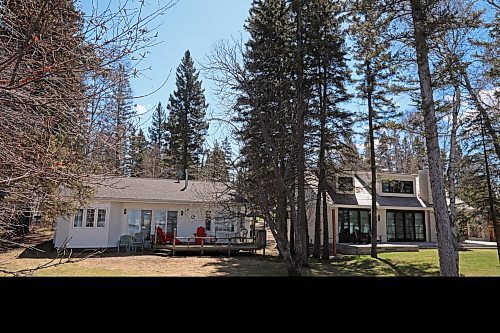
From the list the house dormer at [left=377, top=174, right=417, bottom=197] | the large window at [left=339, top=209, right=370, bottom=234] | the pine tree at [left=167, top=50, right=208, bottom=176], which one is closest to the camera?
the large window at [left=339, top=209, right=370, bottom=234]

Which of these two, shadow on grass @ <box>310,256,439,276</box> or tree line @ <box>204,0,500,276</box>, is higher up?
tree line @ <box>204,0,500,276</box>

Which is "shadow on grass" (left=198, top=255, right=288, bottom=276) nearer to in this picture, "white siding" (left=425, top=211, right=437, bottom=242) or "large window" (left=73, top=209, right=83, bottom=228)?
"large window" (left=73, top=209, right=83, bottom=228)

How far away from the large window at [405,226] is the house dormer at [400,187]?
1373 mm

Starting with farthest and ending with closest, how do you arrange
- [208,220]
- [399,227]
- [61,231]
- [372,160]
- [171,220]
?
[399,227] < [208,220] < [171,220] < [372,160] < [61,231]

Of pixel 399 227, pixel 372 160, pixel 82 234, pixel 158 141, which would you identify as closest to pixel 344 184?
pixel 372 160

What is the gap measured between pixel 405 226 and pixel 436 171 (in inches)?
572

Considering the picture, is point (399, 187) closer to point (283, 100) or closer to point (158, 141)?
point (283, 100)

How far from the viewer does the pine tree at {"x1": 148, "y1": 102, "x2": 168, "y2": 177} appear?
29922 millimetres

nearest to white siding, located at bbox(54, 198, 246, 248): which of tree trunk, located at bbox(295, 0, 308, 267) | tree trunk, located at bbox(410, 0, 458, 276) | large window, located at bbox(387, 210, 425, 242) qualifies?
tree trunk, located at bbox(295, 0, 308, 267)

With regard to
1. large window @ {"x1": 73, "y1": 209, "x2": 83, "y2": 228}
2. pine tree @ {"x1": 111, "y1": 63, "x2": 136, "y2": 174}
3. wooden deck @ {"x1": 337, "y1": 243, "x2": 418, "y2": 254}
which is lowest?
wooden deck @ {"x1": 337, "y1": 243, "x2": 418, "y2": 254}

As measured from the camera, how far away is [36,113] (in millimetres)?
3387

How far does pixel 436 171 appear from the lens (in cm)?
875

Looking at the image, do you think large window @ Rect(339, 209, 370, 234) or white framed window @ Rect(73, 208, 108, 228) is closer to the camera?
white framed window @ Rect(73, 208, 108, 228)

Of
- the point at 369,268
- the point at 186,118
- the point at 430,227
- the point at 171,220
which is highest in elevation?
the point at 186,118
